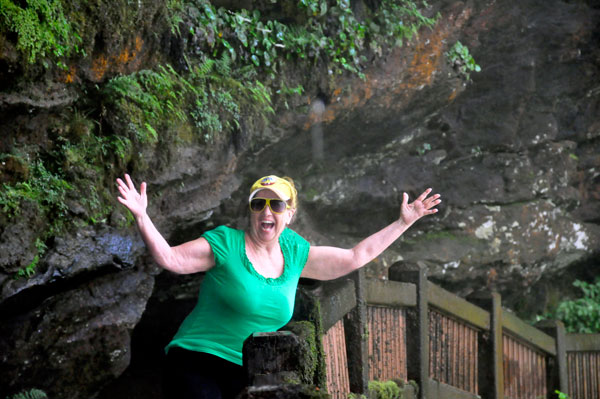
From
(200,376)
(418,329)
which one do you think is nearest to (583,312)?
(418,329)

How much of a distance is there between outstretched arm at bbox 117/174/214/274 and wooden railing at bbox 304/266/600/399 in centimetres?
120

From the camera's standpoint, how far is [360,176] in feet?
30.2

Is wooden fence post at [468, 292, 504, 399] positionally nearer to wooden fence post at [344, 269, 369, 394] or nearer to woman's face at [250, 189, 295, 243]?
wooden fence post at [344, 269, 369, 394]

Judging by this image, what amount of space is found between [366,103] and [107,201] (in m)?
3.77

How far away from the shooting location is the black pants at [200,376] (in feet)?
11.2

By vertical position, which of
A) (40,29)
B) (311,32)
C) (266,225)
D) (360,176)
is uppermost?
(311,32)

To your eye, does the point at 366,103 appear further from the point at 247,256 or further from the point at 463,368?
the point at 247,256

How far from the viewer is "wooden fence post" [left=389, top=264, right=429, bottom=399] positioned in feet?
20.0

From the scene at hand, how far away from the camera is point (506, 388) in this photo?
297 inches

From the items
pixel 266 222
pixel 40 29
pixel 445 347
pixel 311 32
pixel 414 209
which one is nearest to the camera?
pixel 266 222

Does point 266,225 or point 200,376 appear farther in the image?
point 266,225

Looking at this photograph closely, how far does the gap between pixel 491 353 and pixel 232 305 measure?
448 centimetres

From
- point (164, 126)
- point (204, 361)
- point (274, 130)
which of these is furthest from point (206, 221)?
point (204, 361)

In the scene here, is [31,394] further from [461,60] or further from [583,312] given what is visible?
[583,312]
